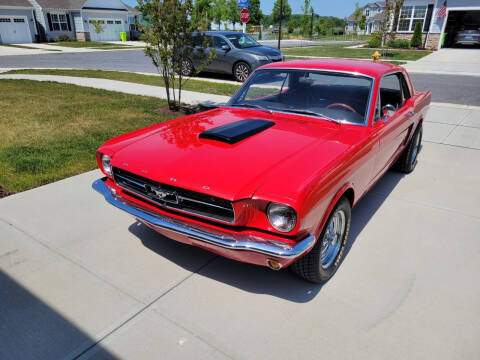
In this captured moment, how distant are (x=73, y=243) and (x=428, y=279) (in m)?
3.12

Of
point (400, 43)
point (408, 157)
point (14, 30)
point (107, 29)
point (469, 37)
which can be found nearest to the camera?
point (408, 157)

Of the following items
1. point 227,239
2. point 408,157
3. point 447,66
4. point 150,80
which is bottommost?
point 447,66

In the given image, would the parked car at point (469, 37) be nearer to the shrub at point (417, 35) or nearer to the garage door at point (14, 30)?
the shrub at point (417, 35)

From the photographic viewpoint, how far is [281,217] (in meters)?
2.43

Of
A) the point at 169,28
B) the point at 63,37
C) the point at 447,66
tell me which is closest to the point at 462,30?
the point at 447,66

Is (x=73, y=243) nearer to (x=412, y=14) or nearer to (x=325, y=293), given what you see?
(x=325, y=293)

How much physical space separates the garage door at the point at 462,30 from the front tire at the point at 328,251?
32542 mm

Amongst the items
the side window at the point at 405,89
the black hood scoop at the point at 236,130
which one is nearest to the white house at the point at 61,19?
the side window at the point at 405,89

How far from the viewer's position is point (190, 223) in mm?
2707

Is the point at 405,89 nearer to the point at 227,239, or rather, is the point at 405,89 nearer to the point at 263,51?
the point at 227,239

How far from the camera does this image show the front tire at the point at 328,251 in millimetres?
2750

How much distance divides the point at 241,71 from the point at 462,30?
83.3 feet

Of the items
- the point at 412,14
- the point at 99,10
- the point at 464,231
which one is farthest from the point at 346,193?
the point at 99,10

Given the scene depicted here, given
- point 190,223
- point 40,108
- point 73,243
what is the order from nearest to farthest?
point 190,223, point 73,243, point 40,108
